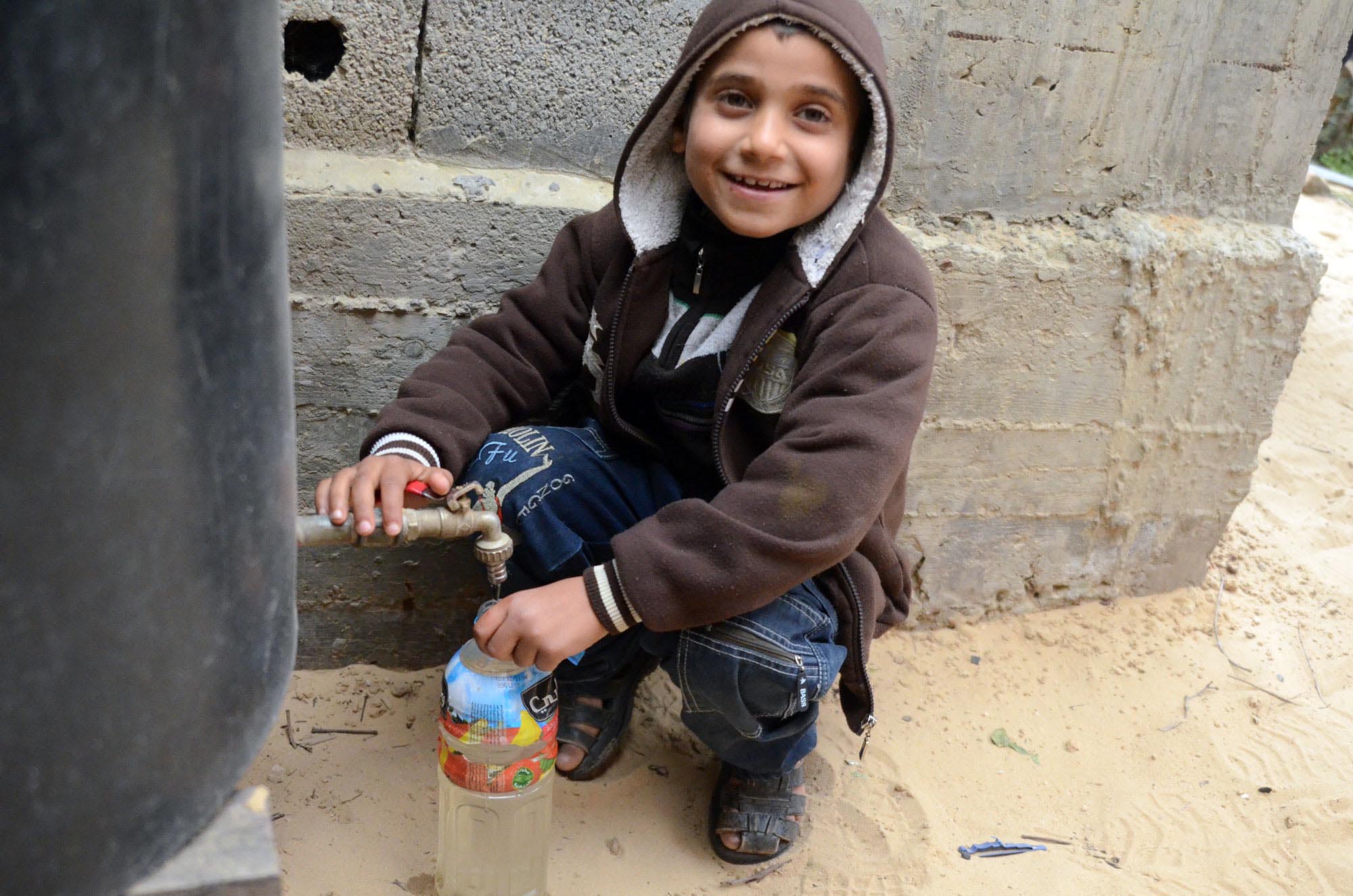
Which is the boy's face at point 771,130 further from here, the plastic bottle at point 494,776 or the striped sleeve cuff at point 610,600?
the plastic bottle at point 494,776

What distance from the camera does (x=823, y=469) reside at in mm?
1765

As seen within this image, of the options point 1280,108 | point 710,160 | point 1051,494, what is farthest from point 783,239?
point 1280,108

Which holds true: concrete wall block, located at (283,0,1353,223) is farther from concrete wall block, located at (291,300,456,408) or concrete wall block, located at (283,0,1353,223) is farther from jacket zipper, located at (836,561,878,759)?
jacket zipper, located at (836,561,878,759)

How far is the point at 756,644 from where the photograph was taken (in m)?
1.92

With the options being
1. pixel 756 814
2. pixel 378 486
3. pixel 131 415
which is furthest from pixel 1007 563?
pixel 131 415

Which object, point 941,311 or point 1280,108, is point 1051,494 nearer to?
point 941,311

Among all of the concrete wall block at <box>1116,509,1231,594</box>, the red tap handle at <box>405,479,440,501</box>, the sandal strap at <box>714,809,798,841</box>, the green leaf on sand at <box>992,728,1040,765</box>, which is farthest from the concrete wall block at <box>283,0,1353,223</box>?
the sandal strap at <box>714,809,798,841</box>

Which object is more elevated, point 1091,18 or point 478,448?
point 1091,18

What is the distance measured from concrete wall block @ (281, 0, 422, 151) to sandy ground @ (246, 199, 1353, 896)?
1.10 metres

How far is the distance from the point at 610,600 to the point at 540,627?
12 centimetres

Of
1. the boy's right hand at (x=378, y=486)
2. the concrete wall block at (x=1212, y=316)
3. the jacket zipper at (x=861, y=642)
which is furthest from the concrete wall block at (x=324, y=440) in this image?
the concrete wall block at (x=1212, y=316)

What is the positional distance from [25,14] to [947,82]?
6.73 ft

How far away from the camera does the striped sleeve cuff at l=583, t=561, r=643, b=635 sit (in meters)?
1.74

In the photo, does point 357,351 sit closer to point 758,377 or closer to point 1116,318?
point 758,377
